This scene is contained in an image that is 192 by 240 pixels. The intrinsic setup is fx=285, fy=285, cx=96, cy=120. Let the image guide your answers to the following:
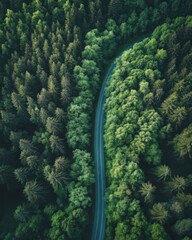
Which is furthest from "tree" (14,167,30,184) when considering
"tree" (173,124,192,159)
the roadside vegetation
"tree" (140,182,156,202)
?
"tree" (173,124,192,159)

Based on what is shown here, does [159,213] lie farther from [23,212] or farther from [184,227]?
[23,212]

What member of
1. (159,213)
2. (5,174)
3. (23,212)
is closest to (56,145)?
(5,174)

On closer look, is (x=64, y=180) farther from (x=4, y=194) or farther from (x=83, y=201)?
(x=4, y=194)

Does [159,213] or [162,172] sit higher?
[162,172]

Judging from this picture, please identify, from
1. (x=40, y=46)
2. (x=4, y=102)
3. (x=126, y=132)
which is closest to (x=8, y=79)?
(x=4, y=102)

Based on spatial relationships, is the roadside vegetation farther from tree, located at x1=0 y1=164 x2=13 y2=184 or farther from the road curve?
tree, located at x1=0 y1=164 x2=13 y2=184
